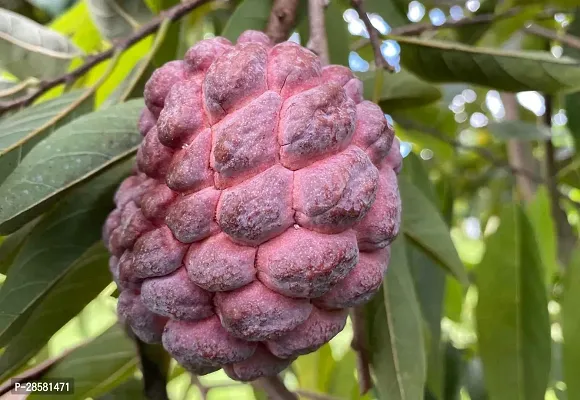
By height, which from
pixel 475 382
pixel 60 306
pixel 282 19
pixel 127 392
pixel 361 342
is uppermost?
pixel 282 19

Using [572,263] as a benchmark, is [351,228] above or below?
above

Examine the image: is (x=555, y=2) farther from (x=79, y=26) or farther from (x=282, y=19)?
(x=79, y=26)

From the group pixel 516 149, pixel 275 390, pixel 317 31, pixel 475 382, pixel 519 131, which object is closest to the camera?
pixel 317 31

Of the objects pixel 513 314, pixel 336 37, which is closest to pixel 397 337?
pixel 513 314

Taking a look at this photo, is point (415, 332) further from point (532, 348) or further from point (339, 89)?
point (339, 89)

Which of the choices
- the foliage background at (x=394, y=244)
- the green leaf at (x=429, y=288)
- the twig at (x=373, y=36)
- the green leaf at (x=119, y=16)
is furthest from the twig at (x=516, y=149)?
the green leaf at (x=119, y=16)

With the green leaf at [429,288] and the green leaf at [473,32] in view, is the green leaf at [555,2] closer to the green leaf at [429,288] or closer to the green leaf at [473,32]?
the green leaf at [473,32]

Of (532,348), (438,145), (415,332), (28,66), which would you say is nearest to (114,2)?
(28,66)
